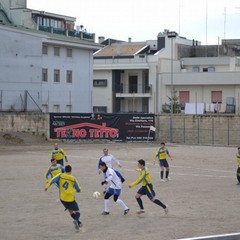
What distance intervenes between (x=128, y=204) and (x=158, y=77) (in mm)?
57286

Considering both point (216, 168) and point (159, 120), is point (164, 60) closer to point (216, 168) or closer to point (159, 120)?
point (159, 120)

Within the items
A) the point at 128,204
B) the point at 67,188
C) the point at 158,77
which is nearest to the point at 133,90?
the point at 158,77

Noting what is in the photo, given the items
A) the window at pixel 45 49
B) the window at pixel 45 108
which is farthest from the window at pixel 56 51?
the window at pixel 45 108

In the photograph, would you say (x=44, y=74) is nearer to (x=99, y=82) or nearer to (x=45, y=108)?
(x=45, y=108)

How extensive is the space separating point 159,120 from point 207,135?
17.0 feet

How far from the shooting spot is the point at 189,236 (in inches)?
593

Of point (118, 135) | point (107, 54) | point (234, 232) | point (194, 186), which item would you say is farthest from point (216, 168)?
point (107, 54)

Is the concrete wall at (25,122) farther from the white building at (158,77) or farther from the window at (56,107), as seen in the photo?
the white building at (158,77)

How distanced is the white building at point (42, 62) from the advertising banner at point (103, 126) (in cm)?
425

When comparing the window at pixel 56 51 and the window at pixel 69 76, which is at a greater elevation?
the window at pixel 56 51

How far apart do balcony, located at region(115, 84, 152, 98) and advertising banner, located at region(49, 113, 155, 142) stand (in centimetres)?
1849

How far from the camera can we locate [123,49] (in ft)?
281

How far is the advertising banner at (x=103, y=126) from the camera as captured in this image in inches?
2237

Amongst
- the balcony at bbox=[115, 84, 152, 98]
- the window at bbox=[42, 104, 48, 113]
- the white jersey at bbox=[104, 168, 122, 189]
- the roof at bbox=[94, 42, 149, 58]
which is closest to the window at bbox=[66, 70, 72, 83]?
the window at bbox=[42, 104, 48, 113]
